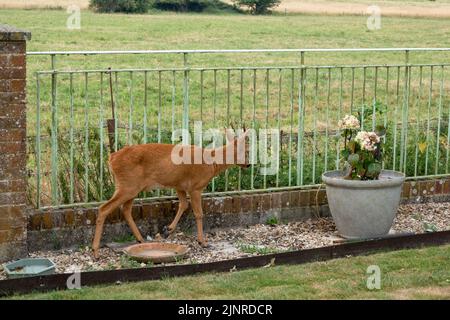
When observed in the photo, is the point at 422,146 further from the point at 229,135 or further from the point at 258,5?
the point at 258,5

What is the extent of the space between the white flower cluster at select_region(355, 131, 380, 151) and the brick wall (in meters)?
0.93

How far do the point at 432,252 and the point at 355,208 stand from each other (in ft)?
2.71

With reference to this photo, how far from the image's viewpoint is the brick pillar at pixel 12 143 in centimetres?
734

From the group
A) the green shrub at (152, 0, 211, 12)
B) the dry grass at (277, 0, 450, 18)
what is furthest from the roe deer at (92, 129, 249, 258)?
the dry grass at (277, 0, 450, 18)

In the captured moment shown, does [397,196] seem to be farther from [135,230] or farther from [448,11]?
[448,11]

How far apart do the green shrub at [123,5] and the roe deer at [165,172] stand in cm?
2960

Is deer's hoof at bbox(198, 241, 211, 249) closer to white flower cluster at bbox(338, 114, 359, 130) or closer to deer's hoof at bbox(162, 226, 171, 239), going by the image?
deer's hoof at bbox(162, 226, 171, 239)

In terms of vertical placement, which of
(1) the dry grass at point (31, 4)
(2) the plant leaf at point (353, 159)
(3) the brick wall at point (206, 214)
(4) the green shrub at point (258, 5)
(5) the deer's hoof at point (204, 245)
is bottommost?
(5) the deer's hoof at point (204, 245)

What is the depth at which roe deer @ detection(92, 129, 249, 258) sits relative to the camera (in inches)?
305

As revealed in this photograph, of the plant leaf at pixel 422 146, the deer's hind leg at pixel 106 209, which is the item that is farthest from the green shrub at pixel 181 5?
the deer's hind leg at pixel 106 209

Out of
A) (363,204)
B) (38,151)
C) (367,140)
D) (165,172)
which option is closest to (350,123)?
(367,140)

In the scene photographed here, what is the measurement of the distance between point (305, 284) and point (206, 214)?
189 cm

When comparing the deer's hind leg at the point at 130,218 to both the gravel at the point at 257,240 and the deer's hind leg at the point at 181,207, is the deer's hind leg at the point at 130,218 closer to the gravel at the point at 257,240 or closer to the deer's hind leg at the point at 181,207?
the gravel at the point at 257,240

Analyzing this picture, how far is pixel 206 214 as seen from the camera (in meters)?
8.55
